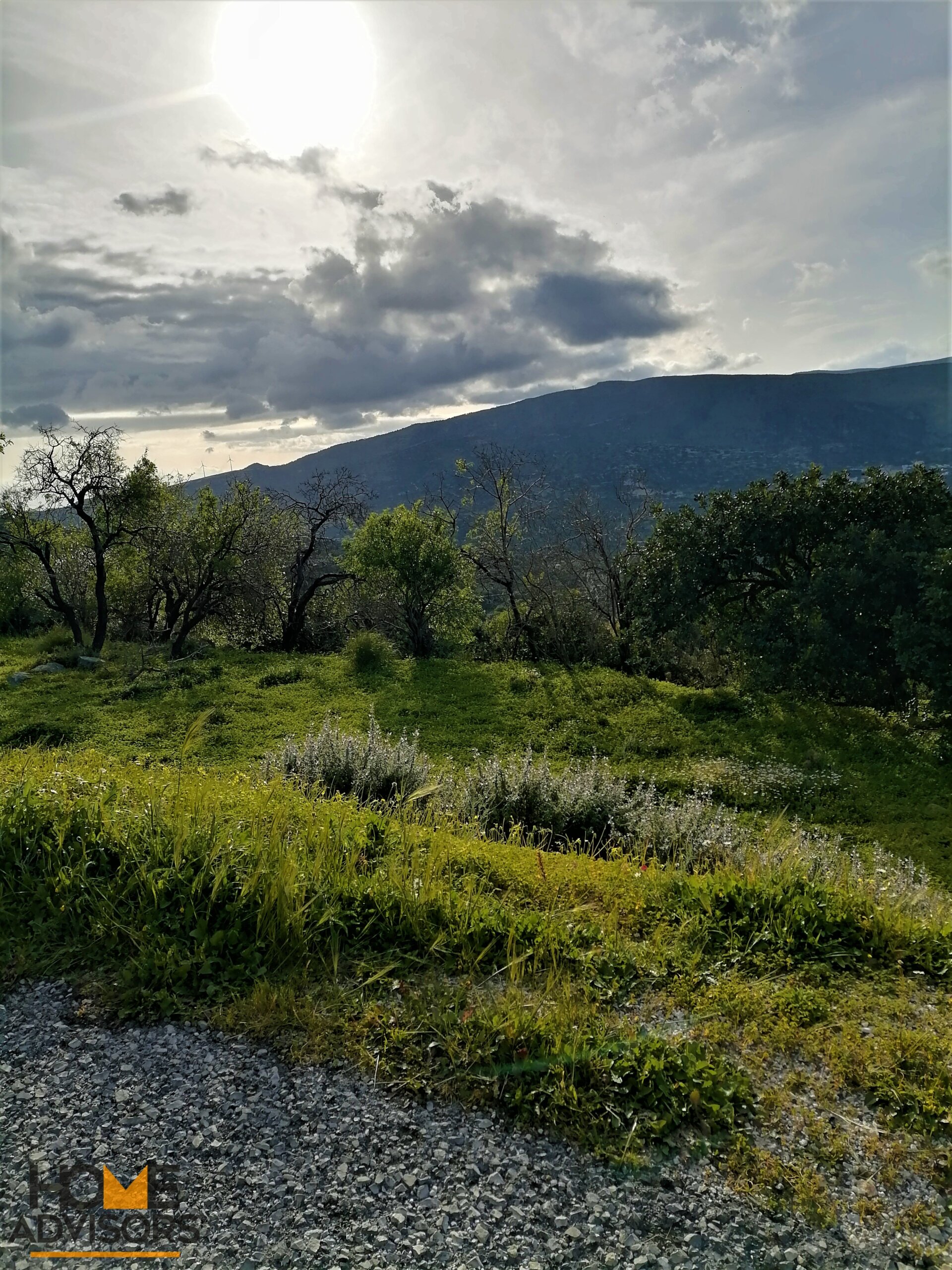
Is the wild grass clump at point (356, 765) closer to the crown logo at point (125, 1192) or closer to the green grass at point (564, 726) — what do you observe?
the green grass at point (564, 726)

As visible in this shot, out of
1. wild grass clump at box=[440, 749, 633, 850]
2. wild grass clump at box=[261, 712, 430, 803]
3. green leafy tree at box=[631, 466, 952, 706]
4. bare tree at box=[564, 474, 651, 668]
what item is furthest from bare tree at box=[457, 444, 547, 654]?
wild grass clump at box=[440, 749, 633, 850]

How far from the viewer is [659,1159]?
2717 millimetres

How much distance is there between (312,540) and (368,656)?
5607 mm

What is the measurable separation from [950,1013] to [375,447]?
14568 centimetres

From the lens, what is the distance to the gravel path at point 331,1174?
2344mm

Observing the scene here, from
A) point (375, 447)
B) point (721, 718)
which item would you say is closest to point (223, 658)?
point (721, 718)

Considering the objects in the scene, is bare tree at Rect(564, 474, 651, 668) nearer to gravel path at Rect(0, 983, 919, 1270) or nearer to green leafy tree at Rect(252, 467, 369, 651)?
green leafy tree at Rect(252, 467, 369, 651)

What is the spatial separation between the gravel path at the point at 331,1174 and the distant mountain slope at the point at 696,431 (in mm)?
96715

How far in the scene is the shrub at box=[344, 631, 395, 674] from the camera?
1656 centimetres

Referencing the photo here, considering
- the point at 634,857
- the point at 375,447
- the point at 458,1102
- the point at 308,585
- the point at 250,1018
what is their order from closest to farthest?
the point at 458,1102 < the point at 250,1018 < the point at 634,857 < the point at 308,585 < the point at 375,447

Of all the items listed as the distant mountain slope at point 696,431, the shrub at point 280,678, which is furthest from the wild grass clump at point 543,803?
the distant mountain slope at point 696,431

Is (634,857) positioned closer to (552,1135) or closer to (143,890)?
(552,1135)

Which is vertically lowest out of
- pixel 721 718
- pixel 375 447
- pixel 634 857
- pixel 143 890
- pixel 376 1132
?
pixel 721 718

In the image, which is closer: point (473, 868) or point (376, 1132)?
point (376, 1132)
